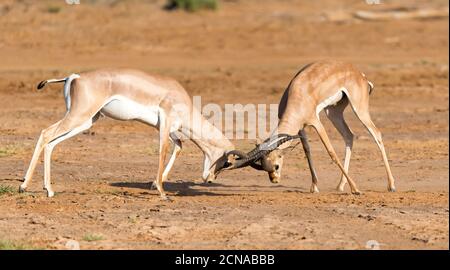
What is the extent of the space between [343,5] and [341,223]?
24.8m

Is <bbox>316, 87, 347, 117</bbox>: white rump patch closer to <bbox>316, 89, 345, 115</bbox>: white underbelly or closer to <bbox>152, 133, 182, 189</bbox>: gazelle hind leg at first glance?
<bbox>316, 89, 345, 115</bbox>: white underbelly

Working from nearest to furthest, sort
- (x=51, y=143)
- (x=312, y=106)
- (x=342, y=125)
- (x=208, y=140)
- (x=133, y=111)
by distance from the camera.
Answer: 1. (x=51, y=143)
2. (x=133, y=111)
3. (x=208, y=140)
4. (x=312, y=106)
5. (x=342, y=125)

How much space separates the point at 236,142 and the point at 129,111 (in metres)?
5.16

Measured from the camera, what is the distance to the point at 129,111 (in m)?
12.4

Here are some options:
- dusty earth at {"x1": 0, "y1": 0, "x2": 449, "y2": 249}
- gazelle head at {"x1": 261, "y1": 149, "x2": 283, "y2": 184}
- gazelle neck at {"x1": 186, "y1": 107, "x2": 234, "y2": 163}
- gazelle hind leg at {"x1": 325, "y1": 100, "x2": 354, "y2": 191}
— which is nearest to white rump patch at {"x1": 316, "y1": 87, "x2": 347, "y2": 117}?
gazelle hind leg at {"x1": 325, "y1": 100, "x2": 354, "y2": 191}

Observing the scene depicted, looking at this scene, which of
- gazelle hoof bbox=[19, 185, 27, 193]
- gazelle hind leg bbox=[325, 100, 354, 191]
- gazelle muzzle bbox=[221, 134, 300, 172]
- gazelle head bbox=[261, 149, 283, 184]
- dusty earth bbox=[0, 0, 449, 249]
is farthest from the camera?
gazelle hind leg bbox=[325, 100, 354, 191]

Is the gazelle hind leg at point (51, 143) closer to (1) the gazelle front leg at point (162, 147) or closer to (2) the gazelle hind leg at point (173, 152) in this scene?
(1) the gazelle front leg at point (162, 147)

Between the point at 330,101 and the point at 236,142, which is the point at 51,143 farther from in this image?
the point at 236,142

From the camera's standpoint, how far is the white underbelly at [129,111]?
12.3 m

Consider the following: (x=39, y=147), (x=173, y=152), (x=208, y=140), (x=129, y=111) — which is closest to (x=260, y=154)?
(x=208, y=140)

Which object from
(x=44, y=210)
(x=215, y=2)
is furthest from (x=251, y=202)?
(x=215, y=2)

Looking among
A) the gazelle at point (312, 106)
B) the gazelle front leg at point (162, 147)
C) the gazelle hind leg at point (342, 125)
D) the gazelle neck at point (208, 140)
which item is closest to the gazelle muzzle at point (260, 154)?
the gazelle at point (312, 106)

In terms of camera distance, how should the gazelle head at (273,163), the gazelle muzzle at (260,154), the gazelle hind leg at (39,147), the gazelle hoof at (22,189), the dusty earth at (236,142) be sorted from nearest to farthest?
1. the dusty earth at (236,142)
2. the gazelle hind leg at (39,147)
3. the gazelle hoof at (22,189)
4. the gazelle muzzle at (260,154)
5. the gazelle head at (273,163)

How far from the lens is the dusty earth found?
1053 centimetres
